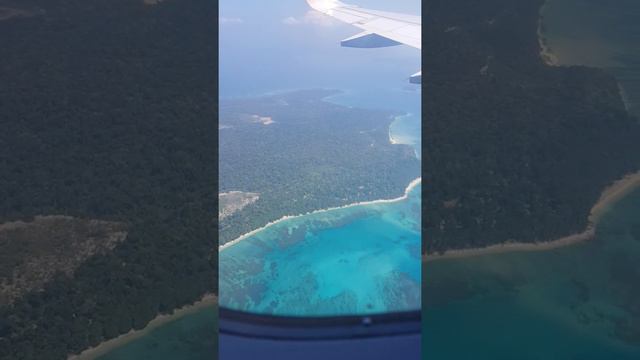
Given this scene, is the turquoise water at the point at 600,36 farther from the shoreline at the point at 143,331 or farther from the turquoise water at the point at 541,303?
the shoreline at the point at 143,331

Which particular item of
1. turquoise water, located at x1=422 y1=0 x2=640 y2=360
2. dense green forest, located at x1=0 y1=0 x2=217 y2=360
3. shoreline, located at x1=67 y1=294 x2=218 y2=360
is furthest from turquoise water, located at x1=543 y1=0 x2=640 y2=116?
shoreline, located at x1=67 y1=294 x2=218 y2=360

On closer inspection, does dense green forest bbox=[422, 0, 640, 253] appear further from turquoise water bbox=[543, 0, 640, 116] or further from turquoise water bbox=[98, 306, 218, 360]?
turquoise water bbox=[98, 306, 218, 360]

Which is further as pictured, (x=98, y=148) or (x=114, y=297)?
(x=98, y=148)

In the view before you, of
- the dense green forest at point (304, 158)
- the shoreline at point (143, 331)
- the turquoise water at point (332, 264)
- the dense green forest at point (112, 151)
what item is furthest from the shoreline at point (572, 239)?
the dense green forest at point (112, 151)

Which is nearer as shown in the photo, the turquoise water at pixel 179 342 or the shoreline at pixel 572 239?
the turquoise water at pixel 179 342

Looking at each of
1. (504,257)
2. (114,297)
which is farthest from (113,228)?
(504,257)

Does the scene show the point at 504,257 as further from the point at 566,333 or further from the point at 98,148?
the point at 98,148
